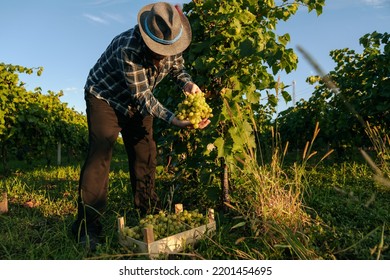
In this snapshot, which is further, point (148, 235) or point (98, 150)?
point (98, 150)

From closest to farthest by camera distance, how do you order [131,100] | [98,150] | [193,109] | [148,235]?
[148,235]
[193,109]
[98,150]
[131,100]

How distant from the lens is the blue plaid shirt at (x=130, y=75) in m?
2.68

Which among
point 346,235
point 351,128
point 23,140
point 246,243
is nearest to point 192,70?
point 246,243

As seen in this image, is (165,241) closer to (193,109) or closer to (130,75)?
(193,109)

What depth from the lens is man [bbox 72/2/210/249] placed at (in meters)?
2.65

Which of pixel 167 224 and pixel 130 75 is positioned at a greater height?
pixel 130 75

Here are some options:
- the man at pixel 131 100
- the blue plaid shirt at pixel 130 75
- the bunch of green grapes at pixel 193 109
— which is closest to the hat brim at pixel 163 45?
the man at pixel 131 100

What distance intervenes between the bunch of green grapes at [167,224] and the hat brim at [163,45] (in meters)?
1.27

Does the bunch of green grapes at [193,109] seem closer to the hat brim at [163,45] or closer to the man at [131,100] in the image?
the man at [131,100]

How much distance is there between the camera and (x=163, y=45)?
8.62 feet

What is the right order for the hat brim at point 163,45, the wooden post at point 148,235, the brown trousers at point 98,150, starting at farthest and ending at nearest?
1. the brown trousers at point 98,150
2. the hat brim at point 163,45
3. the wooden post at point 148,235

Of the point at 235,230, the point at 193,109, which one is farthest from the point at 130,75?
the point at 235,230

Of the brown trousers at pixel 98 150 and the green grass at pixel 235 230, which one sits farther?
the brown trousers at pixel 98 150

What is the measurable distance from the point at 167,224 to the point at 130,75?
1183 mm
